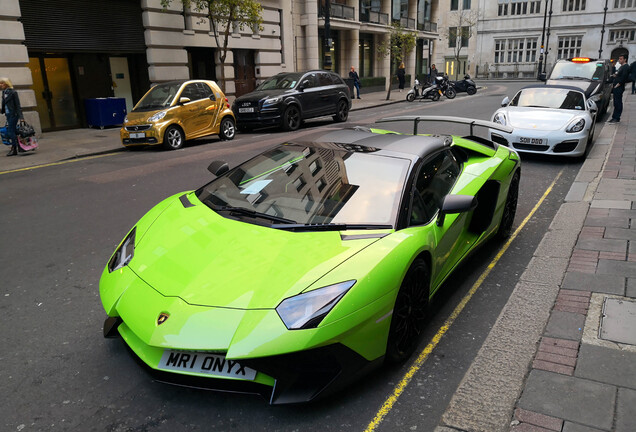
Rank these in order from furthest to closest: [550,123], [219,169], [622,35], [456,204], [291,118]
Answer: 1. [622,35]
2. [291,118]
3. [550,123]
4. [219,169]
5. [456,204]

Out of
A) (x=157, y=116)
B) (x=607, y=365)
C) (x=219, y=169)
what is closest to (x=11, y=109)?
(x=157, y=116)

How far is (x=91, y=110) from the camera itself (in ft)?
54.4

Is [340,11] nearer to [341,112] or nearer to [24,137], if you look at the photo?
[341,112]

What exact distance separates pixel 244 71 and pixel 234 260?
2234 centimetres

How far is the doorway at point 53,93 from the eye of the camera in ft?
51.4

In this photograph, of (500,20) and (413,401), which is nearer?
(413,401)

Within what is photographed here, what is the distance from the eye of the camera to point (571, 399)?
2.68 metres

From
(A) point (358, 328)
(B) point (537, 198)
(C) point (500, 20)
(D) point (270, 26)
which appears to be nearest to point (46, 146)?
(B) point (537, 198)

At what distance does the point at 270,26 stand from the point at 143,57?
8075 millimetres

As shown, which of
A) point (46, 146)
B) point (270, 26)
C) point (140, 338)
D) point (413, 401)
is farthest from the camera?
point (270, 26)

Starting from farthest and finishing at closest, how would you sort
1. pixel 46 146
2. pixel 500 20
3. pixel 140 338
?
1. pixel 500 20
2. pixel 46 146
3. pixel 140 338

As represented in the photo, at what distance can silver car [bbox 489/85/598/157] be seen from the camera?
9391 millimetres

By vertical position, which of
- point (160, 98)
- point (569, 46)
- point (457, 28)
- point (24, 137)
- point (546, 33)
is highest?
point (457, 28)

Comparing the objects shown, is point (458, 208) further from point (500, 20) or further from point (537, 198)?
point (500, 20)
